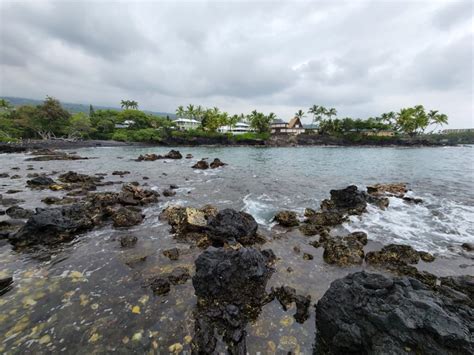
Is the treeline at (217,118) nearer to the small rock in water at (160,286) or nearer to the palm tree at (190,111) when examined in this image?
the palm tree at (190,111)

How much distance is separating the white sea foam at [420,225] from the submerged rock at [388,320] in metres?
6.37

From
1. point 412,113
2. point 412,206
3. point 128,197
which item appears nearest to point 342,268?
point 412,206

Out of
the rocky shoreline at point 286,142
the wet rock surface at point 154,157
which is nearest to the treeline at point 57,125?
the rocky shoreline at point 286,142

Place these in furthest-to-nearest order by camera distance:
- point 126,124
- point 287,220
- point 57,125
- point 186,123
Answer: point 186,123 < point 126,124 < point 57,125 < point 287,220

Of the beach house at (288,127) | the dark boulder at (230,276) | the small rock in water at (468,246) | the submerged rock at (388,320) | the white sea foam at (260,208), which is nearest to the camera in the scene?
the submerged rock at (388,320)

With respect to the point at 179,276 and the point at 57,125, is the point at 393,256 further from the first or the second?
the point at 57,125

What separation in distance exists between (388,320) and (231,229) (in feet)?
21.7

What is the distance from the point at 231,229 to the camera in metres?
10.2

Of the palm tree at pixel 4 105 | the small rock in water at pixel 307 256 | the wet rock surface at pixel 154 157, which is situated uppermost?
the palm tree at pixel 4 105

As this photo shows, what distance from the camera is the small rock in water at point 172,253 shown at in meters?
8.72

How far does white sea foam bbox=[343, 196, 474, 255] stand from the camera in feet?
35.4

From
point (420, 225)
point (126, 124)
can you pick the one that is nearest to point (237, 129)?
point (126, 124)

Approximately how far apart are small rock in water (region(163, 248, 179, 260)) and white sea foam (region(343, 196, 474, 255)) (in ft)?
30.5

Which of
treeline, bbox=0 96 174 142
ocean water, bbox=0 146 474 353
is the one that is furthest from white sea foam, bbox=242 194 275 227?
treeline, bbox=0 96 174 142
